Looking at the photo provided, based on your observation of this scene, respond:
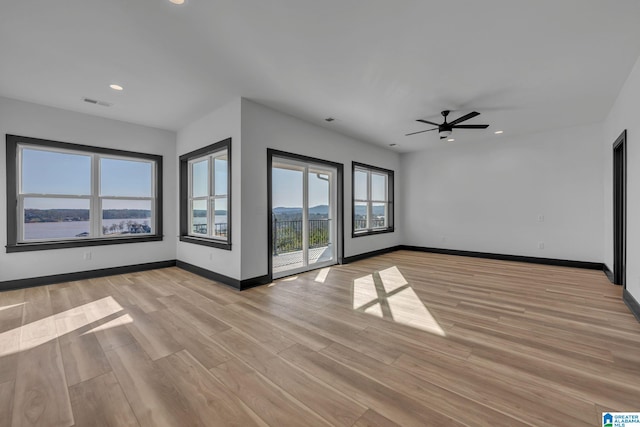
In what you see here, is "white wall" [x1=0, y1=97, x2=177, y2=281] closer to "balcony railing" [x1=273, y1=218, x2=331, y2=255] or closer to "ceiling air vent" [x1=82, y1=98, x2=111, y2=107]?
"ceiling air vent" [x1=82, y1=98, x2=111, y2=107]

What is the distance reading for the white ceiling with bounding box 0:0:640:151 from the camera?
2.22m

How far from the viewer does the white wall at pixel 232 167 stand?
4.00 meters

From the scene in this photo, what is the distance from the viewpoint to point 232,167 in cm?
408

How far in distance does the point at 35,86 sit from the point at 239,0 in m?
3.39

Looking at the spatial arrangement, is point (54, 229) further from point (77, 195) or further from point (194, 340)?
point (194, 340)

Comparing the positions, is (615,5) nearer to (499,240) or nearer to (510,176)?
(510,176)

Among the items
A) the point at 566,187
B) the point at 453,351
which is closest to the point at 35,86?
the point at 453,351

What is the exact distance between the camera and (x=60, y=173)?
4.41 meters

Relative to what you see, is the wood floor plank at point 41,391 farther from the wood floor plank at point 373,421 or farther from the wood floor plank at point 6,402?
the wood floor plank at point 373,421

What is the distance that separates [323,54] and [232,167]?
6.86 feet

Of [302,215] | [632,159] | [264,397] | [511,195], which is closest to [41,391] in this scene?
[264,397]

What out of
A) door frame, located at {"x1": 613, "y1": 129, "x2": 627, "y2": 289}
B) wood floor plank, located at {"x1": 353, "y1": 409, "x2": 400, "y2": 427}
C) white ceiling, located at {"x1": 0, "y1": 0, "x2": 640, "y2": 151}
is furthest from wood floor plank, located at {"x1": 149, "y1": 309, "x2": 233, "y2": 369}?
door frame, located at {"x1": 613, "y1": 129, "x2": 627, "y2": 289}

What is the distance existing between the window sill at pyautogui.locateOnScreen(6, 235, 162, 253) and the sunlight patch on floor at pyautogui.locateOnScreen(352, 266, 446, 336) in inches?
161

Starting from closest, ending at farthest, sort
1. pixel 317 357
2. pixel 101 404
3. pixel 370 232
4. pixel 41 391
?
pixel 101 404 → pixel 41 391 → pixel 317 357 → pixel 370 232
